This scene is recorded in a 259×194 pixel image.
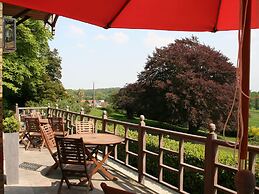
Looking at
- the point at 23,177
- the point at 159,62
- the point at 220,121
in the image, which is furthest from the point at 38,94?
the point at 23,177

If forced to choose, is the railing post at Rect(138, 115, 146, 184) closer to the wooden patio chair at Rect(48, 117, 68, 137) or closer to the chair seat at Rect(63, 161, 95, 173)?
the chair seat at Rect(63, 161, 95, 173)

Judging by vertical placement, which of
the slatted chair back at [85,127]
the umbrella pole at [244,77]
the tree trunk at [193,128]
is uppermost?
the umbrella pole at [244,77]

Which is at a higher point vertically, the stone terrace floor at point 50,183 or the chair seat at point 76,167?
the chair seat at point 76,167

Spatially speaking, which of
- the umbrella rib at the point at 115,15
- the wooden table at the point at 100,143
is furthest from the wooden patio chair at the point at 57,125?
the umbrella rib at the point at 115,15

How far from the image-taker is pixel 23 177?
584 centimetres

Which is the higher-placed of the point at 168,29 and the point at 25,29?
the point at 25,29

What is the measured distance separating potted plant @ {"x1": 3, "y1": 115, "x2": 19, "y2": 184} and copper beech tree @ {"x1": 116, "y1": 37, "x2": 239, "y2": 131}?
18.7 metres

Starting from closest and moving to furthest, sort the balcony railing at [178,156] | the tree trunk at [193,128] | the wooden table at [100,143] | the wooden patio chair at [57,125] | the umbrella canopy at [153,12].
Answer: the umbrella canopy at [153,12], the balcony railing at [178,156], the wooden table at [100,143], the wooden patio chair at [57,125], the tree trunk at [193,128]

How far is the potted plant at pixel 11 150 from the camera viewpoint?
17.3ft

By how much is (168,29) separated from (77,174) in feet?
9.51

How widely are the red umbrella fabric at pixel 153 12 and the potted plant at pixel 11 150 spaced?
320 centimetres

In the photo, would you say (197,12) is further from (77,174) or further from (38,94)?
(38,94)

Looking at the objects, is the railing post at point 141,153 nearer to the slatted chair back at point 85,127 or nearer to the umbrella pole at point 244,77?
the slatted chair back at point 85,127

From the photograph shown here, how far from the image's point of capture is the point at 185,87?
78.5 ft
